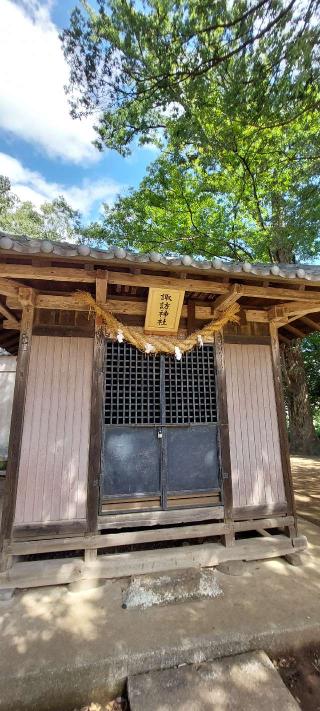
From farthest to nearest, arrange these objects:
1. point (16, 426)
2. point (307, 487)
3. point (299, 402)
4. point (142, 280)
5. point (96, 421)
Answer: point (299, 402), point (307, 487), point (96, 421), point (16, 426), point (142, 280)

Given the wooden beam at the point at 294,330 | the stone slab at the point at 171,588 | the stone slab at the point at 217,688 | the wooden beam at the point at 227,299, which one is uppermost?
the wooden beam at the point at 294,330

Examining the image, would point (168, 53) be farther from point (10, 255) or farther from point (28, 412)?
point (28, 412)

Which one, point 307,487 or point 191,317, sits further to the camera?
point 307,487

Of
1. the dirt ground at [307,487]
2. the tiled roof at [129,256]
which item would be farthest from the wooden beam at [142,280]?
the dirt ground at [307,487]

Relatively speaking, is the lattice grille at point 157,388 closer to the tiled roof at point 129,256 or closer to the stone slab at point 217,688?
the tiled roof at point 129,256

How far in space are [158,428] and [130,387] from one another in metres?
0.70

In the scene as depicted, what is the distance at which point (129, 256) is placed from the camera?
11.0 ft

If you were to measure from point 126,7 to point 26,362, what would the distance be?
318 inches

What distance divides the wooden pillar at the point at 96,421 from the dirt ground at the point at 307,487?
4387 mm

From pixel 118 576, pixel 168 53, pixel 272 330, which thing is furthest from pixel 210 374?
pixel 168 53

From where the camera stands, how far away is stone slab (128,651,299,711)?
2301mm

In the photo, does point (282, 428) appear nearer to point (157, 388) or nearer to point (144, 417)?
point (157, 388)

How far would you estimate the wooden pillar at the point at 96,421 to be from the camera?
4031 millimetres

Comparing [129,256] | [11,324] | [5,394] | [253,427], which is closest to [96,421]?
[129,256]
